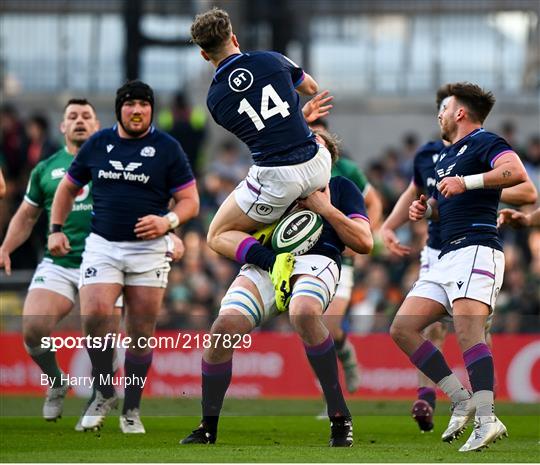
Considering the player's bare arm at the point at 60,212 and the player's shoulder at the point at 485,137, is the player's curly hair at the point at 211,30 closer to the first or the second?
the player's shoulder at the point at 485,137

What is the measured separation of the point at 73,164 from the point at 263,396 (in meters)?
4.83

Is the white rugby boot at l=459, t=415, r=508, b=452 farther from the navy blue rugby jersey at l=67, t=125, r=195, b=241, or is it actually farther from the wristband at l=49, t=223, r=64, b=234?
the wristband at l=49, t=223, r=64, b=234

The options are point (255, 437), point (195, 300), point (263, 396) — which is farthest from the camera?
point (195, 300)

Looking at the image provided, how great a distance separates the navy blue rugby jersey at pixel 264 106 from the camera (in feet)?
32.0

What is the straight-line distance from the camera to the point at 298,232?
32.6 ft

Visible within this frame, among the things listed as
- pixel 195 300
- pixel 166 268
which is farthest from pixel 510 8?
pixel 166 268

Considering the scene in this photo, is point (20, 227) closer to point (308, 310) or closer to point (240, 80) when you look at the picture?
point (240, 80)

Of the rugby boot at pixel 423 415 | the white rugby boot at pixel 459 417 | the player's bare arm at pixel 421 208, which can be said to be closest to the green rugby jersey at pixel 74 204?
the player's bare arm at pixel 421 208

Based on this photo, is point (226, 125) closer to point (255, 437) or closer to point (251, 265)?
point (251, 265)

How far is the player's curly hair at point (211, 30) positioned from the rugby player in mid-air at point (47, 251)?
8.65 feet

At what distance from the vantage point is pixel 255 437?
10883 mm

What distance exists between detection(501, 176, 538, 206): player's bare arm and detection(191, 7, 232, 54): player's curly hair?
2.33 meters

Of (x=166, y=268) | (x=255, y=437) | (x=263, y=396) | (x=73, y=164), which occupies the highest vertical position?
(x=73, y=164)

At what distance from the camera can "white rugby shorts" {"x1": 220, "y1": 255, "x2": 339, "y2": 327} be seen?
31.9 feet
